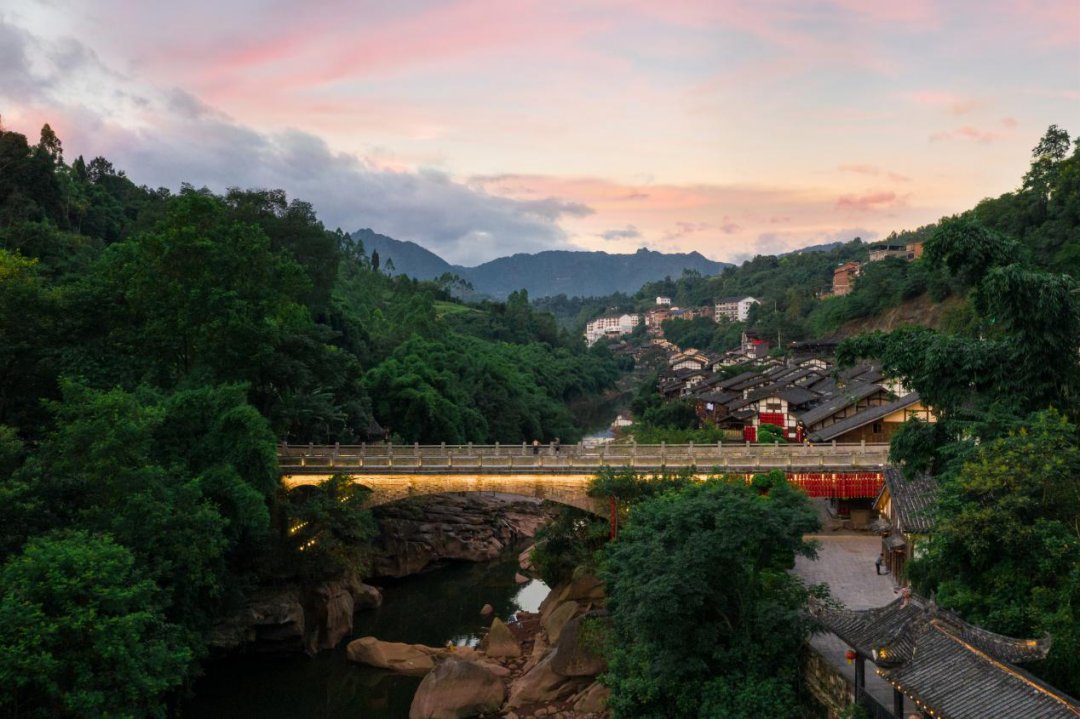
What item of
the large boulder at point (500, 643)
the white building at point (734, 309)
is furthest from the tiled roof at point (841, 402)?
the white building at point (734, 309)

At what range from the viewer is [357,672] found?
3247cm

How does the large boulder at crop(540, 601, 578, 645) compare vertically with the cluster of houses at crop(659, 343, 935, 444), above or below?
below

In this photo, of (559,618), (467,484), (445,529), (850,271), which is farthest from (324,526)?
(850,271)

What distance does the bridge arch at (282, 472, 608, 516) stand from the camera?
3569cm

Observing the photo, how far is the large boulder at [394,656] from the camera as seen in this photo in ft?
106

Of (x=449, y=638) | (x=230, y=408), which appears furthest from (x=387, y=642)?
(x=230, y=408)

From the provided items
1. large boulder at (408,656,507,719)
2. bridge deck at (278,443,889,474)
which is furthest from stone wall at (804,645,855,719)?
bridge deck at (278,443,889,474)

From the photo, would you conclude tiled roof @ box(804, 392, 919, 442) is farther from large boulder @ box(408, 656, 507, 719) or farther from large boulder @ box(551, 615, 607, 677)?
large boulder @ box(408, 656, 507, 719)

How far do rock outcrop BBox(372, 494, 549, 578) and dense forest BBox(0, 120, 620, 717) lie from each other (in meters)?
5.92

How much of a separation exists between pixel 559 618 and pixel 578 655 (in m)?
4.10

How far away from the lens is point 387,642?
34.2 m

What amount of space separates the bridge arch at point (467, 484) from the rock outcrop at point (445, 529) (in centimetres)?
807

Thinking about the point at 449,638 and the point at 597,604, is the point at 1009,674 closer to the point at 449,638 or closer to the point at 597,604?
the point at 597,604

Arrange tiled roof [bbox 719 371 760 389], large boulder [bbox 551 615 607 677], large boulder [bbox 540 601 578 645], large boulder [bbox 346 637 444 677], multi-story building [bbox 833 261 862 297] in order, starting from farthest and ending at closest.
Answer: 1. multi-story building [bbox 833 261 862 297]
2. tiled roof [bbox 719 371 760 389]
3. large boulder [bbox 346 637 444 677]
4. large boulder [bbox 540 601 578 645]
5. large boulder [bbox 551 615 607 677]
